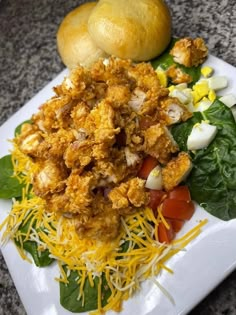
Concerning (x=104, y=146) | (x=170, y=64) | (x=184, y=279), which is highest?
(x=104, y=146)

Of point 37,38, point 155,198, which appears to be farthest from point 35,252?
point 37,38

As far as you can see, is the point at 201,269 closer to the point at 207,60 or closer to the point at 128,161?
the point at 128,161

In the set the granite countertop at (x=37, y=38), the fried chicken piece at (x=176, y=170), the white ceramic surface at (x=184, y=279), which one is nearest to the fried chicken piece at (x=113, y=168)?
the fried chicken piece at (x=176, y=170)

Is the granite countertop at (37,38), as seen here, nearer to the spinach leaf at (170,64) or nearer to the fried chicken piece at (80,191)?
the spinach leaf at (170,64)

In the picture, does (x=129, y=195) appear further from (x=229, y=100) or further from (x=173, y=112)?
(x=229, y=100)

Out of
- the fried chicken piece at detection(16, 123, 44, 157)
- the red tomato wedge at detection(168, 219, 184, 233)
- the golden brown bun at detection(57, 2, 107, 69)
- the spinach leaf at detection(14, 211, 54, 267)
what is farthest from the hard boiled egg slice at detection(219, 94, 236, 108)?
the spinach leaf at detection(14, 211, 54, 267)

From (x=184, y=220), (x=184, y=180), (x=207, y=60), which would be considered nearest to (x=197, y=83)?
(x=207, y=60)
